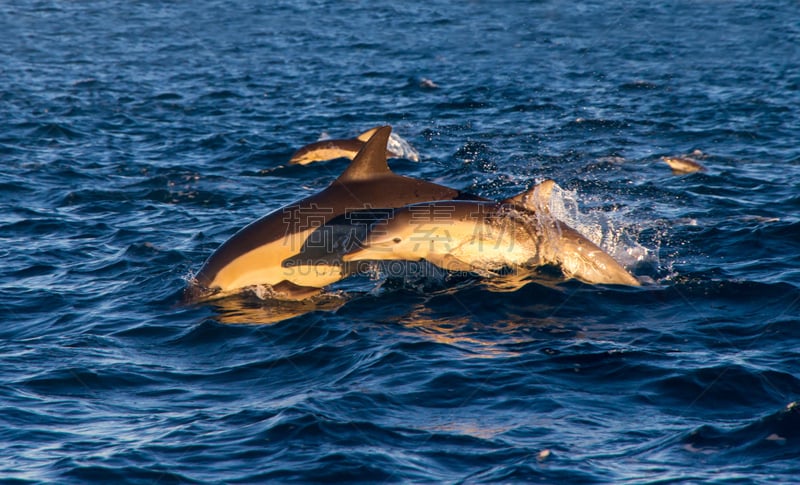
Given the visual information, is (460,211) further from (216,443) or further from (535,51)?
(535,51)

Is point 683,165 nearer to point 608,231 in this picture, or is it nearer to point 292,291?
point 608,231

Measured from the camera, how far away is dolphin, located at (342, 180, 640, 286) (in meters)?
12.5

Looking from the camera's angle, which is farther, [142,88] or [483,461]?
[142,88]

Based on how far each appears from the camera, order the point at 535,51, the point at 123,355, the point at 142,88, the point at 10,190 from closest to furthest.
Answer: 1. the point at 123,355
2. the point at 10,190
3. the point at 142,88
4. the point at 535,51

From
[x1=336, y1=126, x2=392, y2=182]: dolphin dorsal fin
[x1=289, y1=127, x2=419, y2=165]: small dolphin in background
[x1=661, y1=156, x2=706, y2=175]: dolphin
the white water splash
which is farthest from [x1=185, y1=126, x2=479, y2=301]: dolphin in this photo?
[x1=661, y1=156, x2=706, y2=175]: dolphin

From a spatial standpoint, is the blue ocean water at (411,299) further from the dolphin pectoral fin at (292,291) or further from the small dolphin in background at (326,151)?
the small dolphin in background at (326,151)

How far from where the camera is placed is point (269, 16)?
148ft

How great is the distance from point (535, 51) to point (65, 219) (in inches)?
873

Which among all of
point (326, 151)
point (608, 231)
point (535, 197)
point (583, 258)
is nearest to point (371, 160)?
point (535, 197)

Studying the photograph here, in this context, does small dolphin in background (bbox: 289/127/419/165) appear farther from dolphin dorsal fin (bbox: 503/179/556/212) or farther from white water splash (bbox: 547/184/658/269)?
dolphin dorsal fin (bbox: 503/179/556/212)

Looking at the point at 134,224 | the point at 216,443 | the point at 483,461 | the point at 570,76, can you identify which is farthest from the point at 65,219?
the point at 570,76

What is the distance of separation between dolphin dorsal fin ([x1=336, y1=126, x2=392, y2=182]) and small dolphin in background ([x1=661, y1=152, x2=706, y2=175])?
862 cm

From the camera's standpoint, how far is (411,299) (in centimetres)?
1349

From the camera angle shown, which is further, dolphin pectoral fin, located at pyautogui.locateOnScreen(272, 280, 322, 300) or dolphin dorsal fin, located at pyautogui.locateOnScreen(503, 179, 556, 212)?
dolphin pectoral fin, located at pyautogui.locateOnScreen(272, 280, 322, 300)
